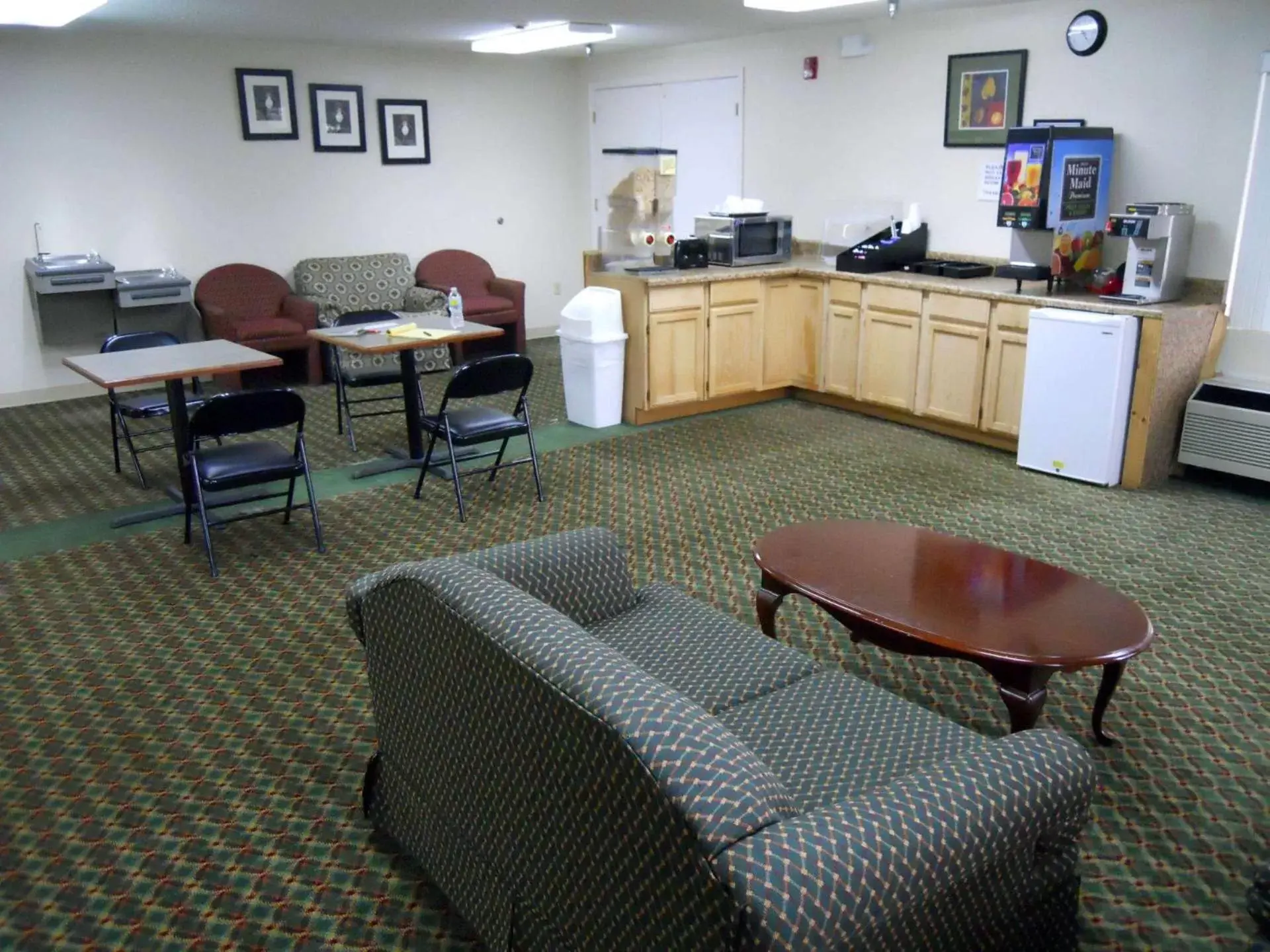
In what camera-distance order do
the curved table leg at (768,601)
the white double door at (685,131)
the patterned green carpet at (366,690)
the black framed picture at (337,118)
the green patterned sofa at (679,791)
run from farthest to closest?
the black framed picture at (337,118) < the white double door at (685,131) < the curved table leg at (768,601) < the patterned green carpet at (366,690) < the green patterned sofa at (679,791)

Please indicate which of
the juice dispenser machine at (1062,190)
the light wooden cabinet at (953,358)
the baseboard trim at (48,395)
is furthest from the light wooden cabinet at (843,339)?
the baseboard trim at (48,395)

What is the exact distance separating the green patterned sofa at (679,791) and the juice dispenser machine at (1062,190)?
12.4ft

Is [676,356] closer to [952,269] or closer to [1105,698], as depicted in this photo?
[952,269]

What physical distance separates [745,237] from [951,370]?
174cm

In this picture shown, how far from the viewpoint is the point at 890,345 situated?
20.4 feet

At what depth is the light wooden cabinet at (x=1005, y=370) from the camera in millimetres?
5453

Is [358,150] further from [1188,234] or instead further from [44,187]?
[1188,234]

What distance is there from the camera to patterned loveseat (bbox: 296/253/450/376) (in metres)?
7.83

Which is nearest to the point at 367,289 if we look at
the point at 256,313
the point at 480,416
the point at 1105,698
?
→ the point at 256,313

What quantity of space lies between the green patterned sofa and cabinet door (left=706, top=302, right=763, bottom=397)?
4.12 metres

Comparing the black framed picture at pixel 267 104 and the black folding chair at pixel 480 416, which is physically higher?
the black framed picture at pixel 267 104

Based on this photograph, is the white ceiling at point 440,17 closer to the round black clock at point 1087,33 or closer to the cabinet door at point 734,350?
the round black clock at point 1087,33

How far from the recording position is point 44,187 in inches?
275

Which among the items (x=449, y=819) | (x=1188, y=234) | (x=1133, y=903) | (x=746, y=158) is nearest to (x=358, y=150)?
(x=746, y=158)
